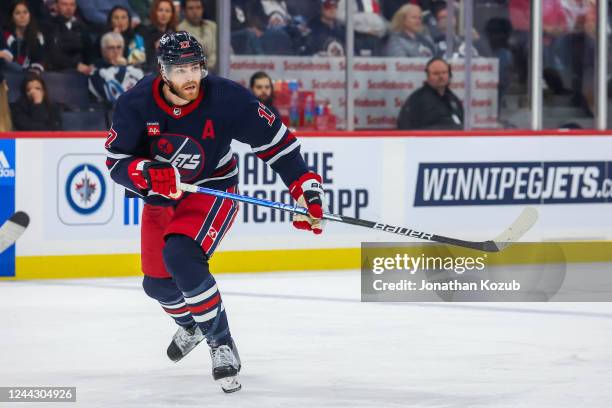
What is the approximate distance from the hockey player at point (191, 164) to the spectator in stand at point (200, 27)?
326cm

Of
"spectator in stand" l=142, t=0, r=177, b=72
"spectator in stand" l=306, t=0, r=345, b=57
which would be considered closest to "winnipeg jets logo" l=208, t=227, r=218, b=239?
"spectator in stand" l=142, t=0, r=177, b=72

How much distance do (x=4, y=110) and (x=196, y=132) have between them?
10.4 feet

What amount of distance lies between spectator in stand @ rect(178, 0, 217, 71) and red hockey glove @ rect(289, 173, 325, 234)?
10.9 feet

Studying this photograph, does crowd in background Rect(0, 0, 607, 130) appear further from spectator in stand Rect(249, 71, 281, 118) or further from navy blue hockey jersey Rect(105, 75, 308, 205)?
navy blue hockey jersey Rect(105, 75, 308, 205)

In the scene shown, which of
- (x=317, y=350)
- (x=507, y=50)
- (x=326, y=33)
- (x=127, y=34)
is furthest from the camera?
(x=507, y=50)

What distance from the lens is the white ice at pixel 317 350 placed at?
3730mm

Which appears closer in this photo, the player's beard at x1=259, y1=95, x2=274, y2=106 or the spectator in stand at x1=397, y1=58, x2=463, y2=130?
the player's beard at x1=259, y1=95, x2=274, y2=106

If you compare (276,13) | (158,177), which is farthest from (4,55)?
(158,177)

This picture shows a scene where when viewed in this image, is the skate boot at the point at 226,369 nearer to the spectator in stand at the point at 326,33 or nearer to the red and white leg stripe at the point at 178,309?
the red and white leg stripe at the point at 178,309

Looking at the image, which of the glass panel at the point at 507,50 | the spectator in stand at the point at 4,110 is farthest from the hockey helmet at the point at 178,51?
the glass panel at the point at 507,50

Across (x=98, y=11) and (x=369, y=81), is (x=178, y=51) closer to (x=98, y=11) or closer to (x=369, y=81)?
(x=98, y=11)

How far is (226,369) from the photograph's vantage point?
375 cm

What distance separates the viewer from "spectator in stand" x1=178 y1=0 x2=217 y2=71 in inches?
285

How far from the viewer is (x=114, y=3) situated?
278 inches
